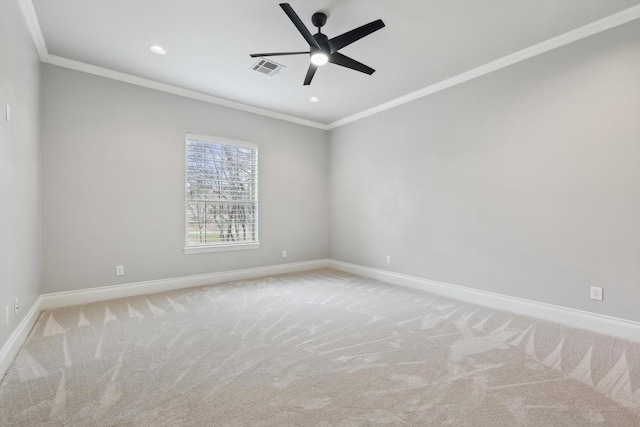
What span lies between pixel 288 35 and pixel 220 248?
10.6ft

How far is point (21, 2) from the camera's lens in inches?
99.5

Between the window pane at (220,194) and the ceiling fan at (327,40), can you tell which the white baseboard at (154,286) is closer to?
→ the window pane at (220,194)

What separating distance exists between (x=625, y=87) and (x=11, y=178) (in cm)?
531

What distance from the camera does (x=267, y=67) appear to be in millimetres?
3635

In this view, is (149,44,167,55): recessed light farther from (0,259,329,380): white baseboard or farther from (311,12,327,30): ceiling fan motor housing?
(0,259,329,380): white baseboard

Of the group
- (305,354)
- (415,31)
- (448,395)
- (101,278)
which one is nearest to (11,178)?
(101,278)

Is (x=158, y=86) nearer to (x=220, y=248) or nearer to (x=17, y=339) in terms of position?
(x=220, y=248)

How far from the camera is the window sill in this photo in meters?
4.52

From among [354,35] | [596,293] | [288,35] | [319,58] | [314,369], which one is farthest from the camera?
[288,35]

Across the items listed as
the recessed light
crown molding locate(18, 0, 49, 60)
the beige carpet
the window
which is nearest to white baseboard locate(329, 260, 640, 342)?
the beige carpet

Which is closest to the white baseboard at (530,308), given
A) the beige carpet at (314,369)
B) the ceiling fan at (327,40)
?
the beige carpet at (314,369)

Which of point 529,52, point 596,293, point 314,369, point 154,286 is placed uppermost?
point 529,52

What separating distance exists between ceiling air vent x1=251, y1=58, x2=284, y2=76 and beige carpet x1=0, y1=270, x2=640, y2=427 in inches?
114

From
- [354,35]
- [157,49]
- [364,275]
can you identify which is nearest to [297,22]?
[354,35]
